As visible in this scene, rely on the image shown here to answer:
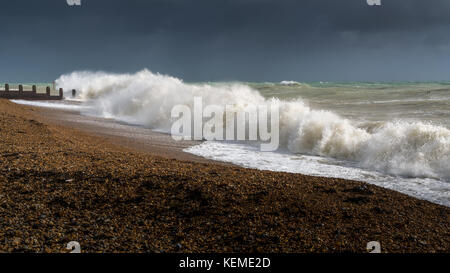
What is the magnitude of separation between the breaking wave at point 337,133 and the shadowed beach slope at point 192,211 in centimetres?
302

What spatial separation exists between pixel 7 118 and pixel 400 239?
35.0 ft

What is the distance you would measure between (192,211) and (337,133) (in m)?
7.72

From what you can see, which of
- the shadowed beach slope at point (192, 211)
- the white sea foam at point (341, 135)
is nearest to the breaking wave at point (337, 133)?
the white sea foam at point (341, 135)

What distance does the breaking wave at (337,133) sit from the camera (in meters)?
8.72

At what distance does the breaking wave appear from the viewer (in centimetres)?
872

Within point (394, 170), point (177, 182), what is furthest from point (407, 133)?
point (177, 182)

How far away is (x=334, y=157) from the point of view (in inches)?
416

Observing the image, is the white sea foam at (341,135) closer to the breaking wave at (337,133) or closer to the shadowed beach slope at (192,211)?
the breaking wave at (337,133)

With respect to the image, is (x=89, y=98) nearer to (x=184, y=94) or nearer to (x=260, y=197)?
(x=184, y=94)

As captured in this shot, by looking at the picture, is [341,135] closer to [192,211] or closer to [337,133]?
[337,133]

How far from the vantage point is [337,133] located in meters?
11.3

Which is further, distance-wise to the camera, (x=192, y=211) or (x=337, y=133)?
(x=337, y=133)

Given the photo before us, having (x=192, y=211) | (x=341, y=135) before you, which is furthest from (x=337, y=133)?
(x=192, y=211)

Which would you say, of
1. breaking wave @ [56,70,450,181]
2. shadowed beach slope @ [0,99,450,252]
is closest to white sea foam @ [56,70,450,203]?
breaking wave @ [56,70,450,181]
